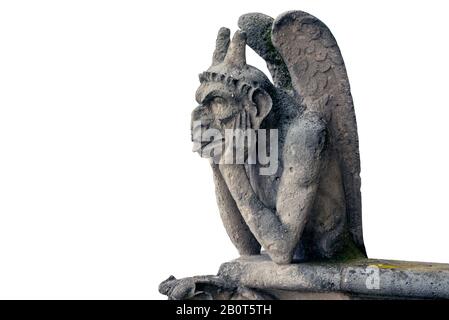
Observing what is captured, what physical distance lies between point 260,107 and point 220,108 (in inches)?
8.5

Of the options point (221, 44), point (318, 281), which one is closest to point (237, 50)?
point (221, 44)

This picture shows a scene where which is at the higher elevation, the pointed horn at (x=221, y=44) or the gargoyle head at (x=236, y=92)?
the pointed horn at (x=221, y=44)

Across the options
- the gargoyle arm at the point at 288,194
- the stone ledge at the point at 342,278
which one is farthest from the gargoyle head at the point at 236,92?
the stone ledge at the point at 342,278

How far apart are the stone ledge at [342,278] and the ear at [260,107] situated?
0.78 metres

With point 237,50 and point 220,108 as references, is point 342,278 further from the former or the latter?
point 237,50

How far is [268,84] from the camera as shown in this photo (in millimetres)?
6656

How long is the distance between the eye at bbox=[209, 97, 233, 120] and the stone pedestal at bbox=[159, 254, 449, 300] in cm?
83

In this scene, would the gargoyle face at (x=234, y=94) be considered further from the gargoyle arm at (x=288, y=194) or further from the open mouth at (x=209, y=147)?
the gargoyle arm at (x=288, y=194)

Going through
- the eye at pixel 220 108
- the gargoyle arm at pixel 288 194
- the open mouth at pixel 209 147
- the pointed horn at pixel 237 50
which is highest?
the pointed horn at pixel 237 50

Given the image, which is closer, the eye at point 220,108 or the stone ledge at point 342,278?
the stone ledge at point 342,278

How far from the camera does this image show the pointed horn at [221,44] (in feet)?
22.1

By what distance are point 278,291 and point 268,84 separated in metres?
1.12

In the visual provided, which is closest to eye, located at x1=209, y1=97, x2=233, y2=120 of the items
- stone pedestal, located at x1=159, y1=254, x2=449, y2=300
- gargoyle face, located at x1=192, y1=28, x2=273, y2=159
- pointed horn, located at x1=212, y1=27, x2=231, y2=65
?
gargoyle face, located at x1=192, y1=28, x2=273, y2=159
